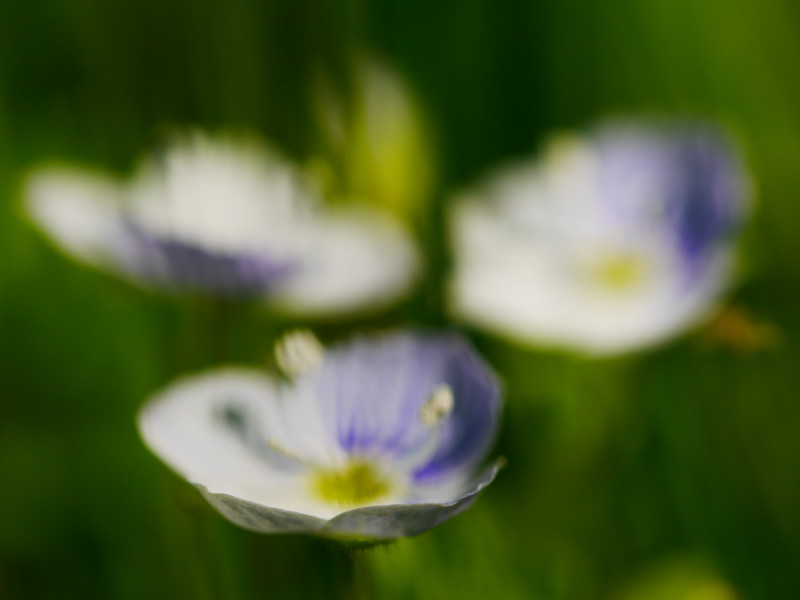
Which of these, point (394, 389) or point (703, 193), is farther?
point (703, 193)

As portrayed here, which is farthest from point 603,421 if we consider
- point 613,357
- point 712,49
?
point 712,49

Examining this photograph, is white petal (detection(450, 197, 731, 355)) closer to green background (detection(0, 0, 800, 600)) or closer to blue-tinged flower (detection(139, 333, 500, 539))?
green background (detection(0, 0, 800, 600))

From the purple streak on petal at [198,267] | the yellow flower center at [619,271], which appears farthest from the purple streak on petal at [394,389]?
the yellow flower center at [619,271]

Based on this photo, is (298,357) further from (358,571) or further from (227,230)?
(227,230)

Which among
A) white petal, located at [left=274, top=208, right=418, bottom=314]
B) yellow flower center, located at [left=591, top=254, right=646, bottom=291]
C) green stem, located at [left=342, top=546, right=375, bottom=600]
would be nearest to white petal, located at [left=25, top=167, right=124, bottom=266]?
white petal, located at [left=274, top=208, right=418, bottom=314]

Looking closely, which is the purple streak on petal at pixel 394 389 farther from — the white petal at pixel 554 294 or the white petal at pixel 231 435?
the white petal at pixel 554 294

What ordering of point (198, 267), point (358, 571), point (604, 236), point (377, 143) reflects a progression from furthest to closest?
point (604, 236), point (377, 143), point (198, 267), point (358, 571)

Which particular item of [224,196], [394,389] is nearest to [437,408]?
[394,389]
